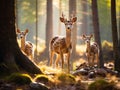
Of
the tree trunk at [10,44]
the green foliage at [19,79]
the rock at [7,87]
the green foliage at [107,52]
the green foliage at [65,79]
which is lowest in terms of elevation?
the green foliage at [107,52]

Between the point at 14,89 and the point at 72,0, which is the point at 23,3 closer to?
the point at 72,0

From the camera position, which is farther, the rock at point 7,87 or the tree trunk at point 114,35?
the tree trunk at point 114,35

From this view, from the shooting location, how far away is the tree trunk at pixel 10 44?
43.1 ft

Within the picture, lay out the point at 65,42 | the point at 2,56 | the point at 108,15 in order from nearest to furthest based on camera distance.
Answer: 1. the point at 2,56
2. the point at 65,42
3. the point at 108,15

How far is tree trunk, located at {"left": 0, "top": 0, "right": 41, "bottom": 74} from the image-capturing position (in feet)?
43.1

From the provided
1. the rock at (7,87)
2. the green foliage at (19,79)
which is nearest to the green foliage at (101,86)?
the green foliage at (19,79)

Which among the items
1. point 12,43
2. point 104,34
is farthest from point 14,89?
point 104,34

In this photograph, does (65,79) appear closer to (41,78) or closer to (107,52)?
(41,78)

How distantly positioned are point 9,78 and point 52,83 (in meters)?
1.50

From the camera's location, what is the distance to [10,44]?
13312 mm

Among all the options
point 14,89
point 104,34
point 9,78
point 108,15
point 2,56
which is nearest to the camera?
point 14,89

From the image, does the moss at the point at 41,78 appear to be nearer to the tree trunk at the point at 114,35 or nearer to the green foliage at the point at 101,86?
the green foliage at the point at 101,86

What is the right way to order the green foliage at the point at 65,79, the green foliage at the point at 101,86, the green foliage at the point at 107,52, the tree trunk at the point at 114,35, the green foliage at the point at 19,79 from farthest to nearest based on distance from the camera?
the green foliage at the point at 107,52 → the tree trunk at the point at 114,35 → the green foliage at the point at 65,79 → the green foliage at the point at 19,79 → the green foliage at the point at 101,86

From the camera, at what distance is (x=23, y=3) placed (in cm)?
5691
